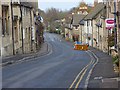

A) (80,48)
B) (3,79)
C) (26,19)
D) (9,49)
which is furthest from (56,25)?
(3,79)

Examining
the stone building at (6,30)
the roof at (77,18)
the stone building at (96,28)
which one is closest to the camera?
the stone building at (6,30)

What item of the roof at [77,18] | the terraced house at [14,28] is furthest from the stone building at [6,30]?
the roof at [77,18]

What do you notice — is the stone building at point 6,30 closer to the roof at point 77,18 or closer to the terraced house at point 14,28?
the terraced house at point 14,28

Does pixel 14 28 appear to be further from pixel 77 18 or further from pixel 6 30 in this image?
pixel 77 18

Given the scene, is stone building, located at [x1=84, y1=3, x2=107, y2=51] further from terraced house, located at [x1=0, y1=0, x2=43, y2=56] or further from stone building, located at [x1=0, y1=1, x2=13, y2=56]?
stone building, located at [x1=0, y1=1, x2=13, y2=56]

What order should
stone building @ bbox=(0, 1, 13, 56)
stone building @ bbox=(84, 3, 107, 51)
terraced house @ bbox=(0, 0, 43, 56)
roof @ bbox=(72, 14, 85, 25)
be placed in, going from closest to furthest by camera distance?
stone building @ bbox=(0, 1, 13, 56), terraced house @ bbox=(0, 0, 43, 56), stone building @ bbox=(84, 3, 107, 51), roof @ bbox=(72, 14, 85, 25)

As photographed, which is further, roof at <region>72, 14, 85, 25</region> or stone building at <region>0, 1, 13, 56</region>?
roof at <region>72, 14, 85, 25</region>

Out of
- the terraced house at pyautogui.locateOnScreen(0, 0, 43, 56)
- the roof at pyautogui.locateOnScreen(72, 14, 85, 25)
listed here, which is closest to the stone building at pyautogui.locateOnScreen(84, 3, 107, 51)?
the terraced house at pyautogui.locateOnScreen(0, 0, 43, 56)

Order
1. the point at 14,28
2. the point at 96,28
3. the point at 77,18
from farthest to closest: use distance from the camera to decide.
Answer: the point at 77,18, the point at 96,28, the point at 14,28

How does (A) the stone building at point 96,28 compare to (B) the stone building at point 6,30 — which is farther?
(A) the stone building at point 96,28

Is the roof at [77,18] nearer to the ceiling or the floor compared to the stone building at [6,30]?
nearer to the ceiling

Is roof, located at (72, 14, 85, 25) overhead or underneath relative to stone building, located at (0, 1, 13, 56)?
overhead

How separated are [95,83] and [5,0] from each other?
25.7 meters

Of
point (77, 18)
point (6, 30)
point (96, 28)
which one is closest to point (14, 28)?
point (6, 30)
